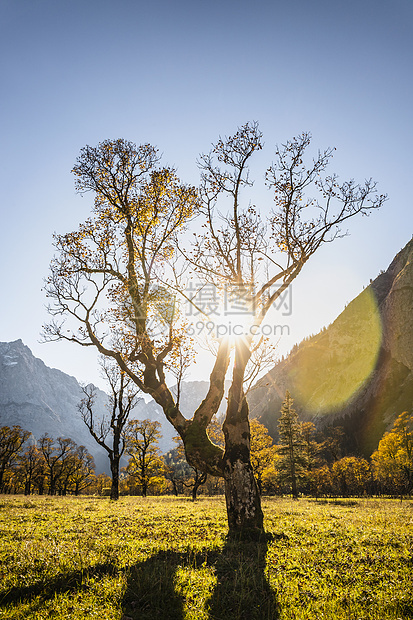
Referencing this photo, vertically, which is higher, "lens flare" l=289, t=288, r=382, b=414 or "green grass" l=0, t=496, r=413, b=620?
"lens flare" l=289, t=288, r=382, b=414

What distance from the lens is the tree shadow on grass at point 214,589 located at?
433 centimetres

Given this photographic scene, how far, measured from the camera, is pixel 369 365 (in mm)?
148375

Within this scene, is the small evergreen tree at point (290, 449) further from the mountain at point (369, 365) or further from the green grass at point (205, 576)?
the mountain at point (369, 365)

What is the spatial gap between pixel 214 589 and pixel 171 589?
2.48 feet

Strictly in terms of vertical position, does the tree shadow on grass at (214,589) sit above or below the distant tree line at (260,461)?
above

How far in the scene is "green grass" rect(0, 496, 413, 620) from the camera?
4305 millimetres

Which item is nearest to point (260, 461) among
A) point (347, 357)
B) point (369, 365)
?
point (369, 365)

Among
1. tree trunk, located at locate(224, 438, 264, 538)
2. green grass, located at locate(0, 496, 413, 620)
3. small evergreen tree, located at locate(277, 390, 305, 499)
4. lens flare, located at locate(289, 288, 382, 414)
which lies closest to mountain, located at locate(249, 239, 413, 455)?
lens flare, located at locate(289, 288, 382, 414)

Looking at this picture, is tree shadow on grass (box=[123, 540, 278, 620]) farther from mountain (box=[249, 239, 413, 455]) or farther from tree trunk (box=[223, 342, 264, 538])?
mountain (box=[249, 239, 413, 455])

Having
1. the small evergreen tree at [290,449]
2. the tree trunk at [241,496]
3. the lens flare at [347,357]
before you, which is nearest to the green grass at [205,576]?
the tree trunk at [241,496]

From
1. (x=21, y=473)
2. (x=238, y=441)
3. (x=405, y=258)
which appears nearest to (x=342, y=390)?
(x=405, y=258)

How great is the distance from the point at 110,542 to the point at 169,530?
272 centimetres

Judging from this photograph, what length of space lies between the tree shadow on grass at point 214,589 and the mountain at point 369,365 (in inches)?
4746

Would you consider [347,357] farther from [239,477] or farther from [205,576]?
[205,576]
